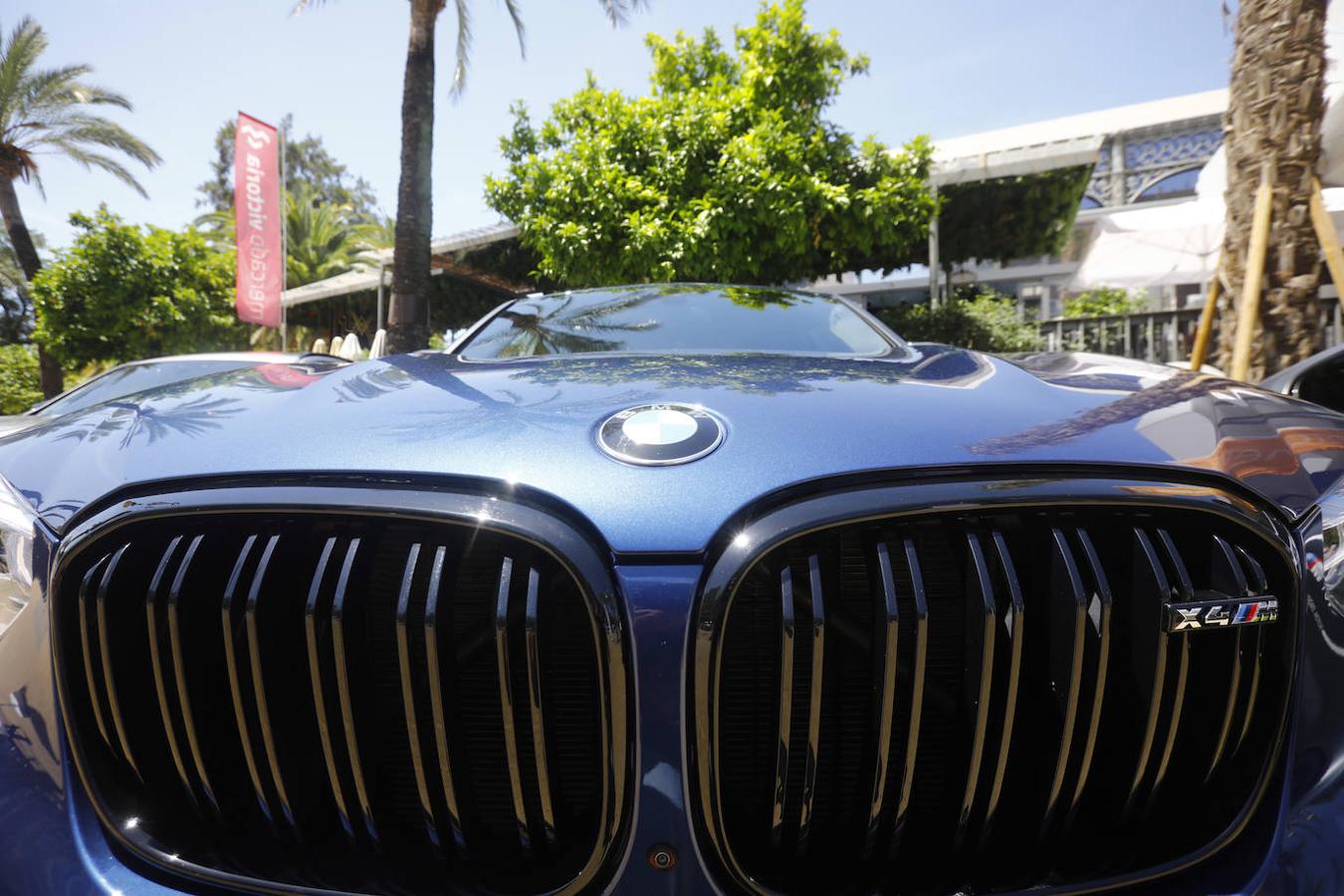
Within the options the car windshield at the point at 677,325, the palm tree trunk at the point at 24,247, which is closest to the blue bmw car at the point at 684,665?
the car windshield at the point at 677,325

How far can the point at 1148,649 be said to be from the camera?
3.16ft

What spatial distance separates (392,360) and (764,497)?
1215 millimetres

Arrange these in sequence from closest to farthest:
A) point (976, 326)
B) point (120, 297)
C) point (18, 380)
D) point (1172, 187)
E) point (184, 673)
→ point (184, 673)
point (976, 326)
point (120, 297)
point (1172, 187)
point (18, 380)

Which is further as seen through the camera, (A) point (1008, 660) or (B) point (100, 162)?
(B) point (100, 162)

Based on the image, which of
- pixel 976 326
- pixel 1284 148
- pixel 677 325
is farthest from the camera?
pixel 976 326

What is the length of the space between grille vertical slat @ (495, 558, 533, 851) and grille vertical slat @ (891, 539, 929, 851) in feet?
1.52

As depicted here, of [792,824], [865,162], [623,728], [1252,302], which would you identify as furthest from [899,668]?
[865,162]

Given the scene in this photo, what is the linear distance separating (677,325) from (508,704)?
149cm

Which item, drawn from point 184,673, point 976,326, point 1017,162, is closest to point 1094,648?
point 184,673

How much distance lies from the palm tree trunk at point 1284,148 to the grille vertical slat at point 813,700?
4.65 meters

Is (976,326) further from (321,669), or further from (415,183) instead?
(321,669)

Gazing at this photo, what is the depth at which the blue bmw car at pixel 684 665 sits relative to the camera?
0.92 metres

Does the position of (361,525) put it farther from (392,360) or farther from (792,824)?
(392,360)

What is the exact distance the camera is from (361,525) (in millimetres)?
996
